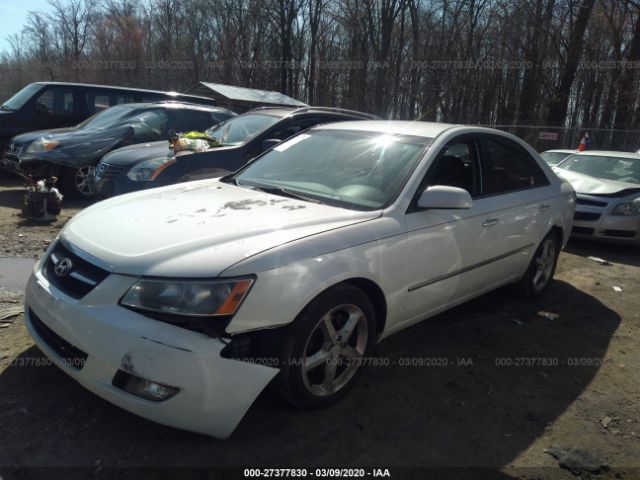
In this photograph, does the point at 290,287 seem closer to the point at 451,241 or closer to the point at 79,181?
the point at 451,241

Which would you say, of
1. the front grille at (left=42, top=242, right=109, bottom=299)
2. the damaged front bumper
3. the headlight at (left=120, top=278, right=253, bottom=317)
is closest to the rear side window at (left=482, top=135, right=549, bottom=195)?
the headlight at (left=120, top=278, right=253, bottom=317)

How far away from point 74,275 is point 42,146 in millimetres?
6405

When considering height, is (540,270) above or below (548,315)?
above

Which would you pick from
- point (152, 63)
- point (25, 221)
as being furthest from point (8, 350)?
point (152, 63)

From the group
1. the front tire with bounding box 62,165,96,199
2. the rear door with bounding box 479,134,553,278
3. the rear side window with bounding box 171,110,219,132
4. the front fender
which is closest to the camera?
the front fender

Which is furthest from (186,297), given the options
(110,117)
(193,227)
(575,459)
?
(110,117)

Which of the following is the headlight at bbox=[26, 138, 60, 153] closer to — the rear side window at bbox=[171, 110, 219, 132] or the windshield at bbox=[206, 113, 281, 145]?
the rear side window at bbox=[171, 110, 219, 132]

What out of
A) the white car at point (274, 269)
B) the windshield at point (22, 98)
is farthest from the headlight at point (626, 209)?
the windshield at point (22, 98)

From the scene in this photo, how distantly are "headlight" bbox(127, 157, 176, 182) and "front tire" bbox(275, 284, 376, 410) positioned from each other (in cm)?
410

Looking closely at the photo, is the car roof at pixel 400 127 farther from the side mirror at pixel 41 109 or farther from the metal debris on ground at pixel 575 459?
the side mirror at pixel 41 109

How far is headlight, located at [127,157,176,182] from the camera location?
606 cm

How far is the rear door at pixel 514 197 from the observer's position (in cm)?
394

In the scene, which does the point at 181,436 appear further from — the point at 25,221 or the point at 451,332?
the point at 25,221

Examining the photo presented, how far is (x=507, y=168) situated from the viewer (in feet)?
13.9
